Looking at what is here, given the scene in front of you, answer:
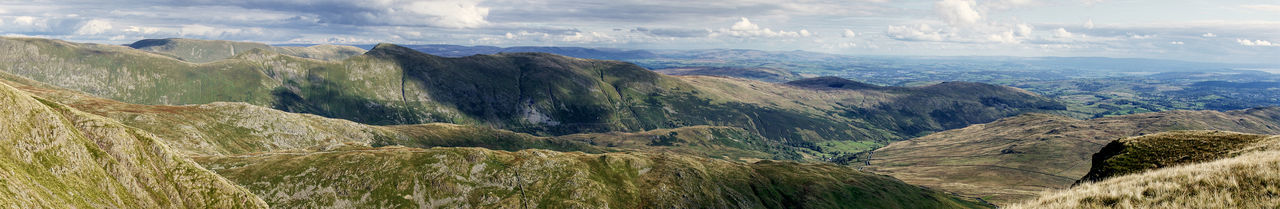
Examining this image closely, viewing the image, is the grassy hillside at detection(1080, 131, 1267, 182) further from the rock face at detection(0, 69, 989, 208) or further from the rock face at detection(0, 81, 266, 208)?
the rock face at detection(0, 69, 989, 208)

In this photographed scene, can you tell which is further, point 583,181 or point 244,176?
point 583,181

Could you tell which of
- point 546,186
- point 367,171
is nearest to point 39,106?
point 367,171

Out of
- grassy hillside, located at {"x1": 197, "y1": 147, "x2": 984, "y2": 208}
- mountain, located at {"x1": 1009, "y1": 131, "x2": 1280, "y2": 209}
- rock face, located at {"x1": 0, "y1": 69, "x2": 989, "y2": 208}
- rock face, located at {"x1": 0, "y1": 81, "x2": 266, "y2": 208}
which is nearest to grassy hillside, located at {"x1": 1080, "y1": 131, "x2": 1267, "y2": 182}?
mountain, located at {"x1": 1009, "y1": 131, "x2": 1280, "y2": 209}

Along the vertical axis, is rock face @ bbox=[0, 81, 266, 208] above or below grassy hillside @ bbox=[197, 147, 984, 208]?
above

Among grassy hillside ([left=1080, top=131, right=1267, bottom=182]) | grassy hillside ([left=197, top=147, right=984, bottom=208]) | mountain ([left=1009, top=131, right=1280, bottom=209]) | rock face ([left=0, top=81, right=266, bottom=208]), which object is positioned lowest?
grassy hillside ([left=197, top=147, right=984, bottom=208])

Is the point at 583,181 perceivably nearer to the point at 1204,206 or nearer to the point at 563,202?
the point at 563,202

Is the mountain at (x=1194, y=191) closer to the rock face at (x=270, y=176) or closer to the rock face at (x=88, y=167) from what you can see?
the rock face at (x=88, y=167)

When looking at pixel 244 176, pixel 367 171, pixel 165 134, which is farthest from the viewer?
pixel 165 134

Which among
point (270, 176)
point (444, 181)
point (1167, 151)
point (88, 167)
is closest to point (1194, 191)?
point (1167, 151)

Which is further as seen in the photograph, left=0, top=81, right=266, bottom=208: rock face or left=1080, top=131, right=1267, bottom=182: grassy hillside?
left=0, top=81, right=266, bottom=208: rock face
